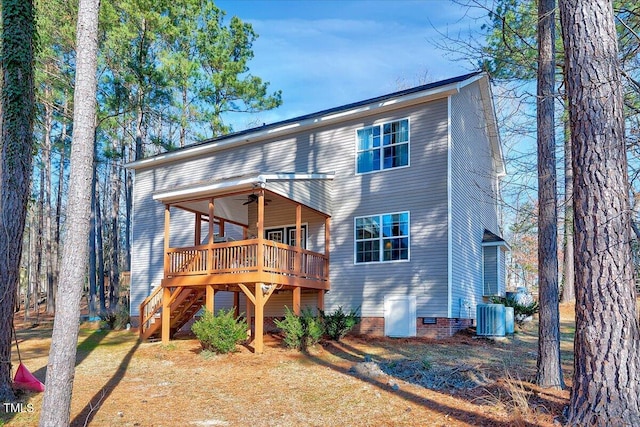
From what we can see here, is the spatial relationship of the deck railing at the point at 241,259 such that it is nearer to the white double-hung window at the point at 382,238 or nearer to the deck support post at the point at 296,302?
the deck support post at the point at 296,302

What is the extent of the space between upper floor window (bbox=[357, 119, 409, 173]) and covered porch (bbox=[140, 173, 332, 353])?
1.20 m

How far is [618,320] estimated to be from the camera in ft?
15.3

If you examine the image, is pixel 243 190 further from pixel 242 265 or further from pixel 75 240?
pixel 75 240

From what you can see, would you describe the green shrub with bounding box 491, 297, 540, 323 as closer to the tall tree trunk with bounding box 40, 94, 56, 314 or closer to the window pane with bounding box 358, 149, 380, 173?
the window pane with bounding box 358, 149, 380, 173

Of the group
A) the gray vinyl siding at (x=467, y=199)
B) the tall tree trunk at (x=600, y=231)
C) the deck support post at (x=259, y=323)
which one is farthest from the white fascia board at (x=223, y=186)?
the tall tree trunk at (x=600, y=231)

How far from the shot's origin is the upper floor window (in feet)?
44.3

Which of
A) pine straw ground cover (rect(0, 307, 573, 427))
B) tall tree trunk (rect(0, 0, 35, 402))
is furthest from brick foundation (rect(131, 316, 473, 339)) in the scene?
tall tree trunk (rect(0, 0, 35, 402))

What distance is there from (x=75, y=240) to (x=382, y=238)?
355 inches

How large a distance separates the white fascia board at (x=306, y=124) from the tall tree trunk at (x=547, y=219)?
4.85m

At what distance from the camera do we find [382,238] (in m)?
13.5

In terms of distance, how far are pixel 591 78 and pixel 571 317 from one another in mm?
15035

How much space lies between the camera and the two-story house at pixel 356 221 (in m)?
12.2

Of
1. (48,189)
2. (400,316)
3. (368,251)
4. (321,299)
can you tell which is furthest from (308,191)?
(48,189)

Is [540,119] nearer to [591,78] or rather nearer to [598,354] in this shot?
[591,78]
